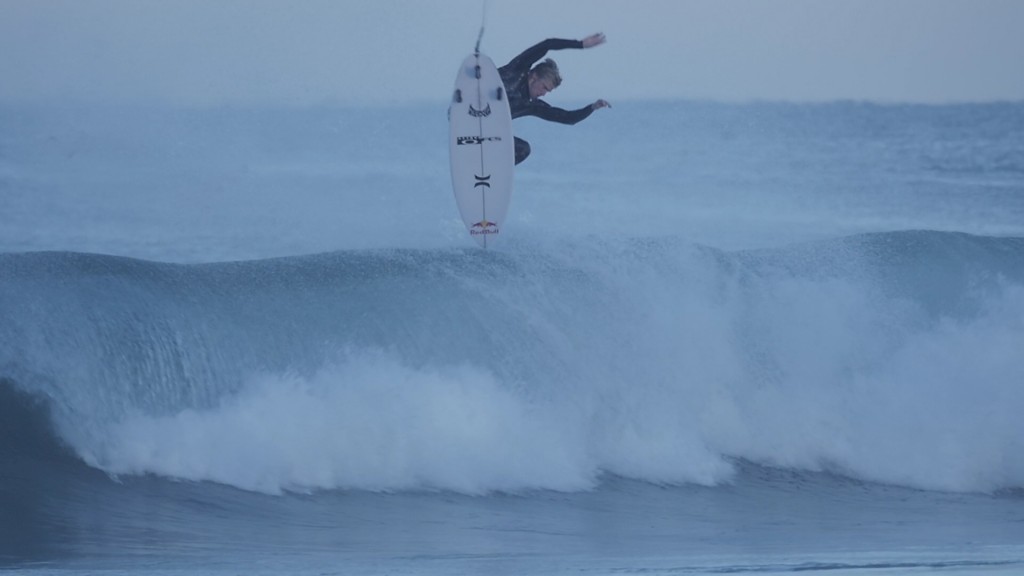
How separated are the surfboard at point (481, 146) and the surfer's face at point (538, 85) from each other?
0.12m

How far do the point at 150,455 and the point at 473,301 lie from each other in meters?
1.45

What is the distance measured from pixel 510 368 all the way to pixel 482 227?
22.9 inches

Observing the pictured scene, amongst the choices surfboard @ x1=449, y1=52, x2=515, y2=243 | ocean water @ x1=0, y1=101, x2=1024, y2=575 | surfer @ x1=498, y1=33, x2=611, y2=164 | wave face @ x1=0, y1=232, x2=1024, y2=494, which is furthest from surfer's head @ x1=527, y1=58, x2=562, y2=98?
wave face @ x1=0, y1=232, x2=1024, y2=494

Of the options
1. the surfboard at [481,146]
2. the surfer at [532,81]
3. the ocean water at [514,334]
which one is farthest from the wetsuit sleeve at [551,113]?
the ocean water at [514,334]

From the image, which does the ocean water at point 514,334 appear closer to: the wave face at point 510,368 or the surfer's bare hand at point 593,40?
the wave face at point 510,368

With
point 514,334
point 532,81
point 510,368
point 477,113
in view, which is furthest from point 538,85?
point 510,368

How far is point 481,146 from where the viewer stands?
4.48m

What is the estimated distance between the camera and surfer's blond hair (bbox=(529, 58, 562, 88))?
446cm

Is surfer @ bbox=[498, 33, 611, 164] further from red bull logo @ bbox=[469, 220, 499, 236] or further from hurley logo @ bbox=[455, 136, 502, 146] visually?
red bull logo @ bbox=[469, 220, 499, 236]

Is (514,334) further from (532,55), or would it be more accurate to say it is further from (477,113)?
(532,55)

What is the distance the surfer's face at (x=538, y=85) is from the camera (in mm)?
4477

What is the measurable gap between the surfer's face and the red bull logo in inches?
20.8

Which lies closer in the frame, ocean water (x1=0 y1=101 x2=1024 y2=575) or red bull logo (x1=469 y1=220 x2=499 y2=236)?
ocean water (x1=0 y1=101 x2=1024 y2=575)

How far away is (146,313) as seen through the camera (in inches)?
182
